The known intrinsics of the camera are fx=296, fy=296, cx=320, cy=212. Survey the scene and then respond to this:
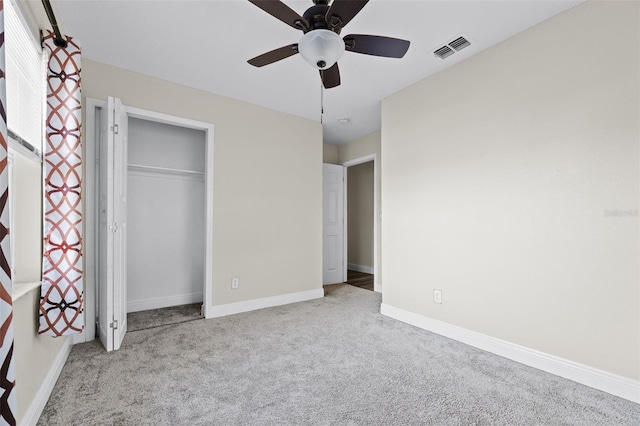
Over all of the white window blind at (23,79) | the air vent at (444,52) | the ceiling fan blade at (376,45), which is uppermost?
the air vent at (444,52)

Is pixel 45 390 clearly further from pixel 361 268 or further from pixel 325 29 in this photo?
pixel 361 268

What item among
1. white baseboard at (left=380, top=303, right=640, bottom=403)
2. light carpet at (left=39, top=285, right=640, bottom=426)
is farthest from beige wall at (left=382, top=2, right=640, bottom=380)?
light carpet at (left=39, top=285, right=640, bottom=426)

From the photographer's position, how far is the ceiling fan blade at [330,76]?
202 centimetres

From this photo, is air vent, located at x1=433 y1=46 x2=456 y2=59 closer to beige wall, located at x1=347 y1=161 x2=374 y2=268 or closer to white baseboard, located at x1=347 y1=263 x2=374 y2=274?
beige wall, located at x1=347 y1=161 x2=374 y2=268

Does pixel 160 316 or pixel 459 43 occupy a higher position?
pixel 459 43

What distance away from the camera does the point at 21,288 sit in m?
1.65

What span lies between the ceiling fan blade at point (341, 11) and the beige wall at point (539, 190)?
1648mm

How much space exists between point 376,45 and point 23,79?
6.74 ft

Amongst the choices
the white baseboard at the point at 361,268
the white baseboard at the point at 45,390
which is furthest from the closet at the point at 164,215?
the white baseboard at the point at 361,268

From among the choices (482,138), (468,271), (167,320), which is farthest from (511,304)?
(167,320)

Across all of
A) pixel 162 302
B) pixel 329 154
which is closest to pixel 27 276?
pixel 162 302

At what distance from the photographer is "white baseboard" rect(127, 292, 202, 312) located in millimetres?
3521

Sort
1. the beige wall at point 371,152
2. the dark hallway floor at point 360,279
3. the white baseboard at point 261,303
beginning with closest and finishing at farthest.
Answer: the white baseboard at point 261,303, the beige wall at point 371,152, the dark hallway floor at point 360,279

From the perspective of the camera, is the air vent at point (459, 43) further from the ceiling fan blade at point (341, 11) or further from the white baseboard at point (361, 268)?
the white baseboard at point (361, 268)
